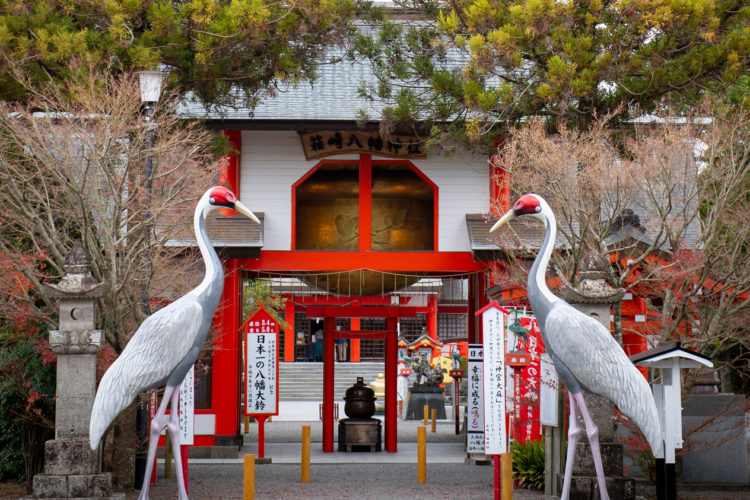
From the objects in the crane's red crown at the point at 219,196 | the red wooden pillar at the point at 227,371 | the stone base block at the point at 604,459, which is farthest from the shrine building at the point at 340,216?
the crane's red crown at the point at 219,196

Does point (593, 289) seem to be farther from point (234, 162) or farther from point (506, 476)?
point (234, 162)

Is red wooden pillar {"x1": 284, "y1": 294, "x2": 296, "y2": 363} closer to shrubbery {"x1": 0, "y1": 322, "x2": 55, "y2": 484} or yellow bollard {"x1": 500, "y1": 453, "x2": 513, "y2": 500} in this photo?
shrubbery {"x1": 0, "y1": 322, "x2": 55, "y2": 484}

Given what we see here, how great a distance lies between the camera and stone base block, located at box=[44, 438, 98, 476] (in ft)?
37.0

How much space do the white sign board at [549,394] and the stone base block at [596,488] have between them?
108cm

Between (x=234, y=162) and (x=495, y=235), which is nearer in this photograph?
(x=495, y=235)

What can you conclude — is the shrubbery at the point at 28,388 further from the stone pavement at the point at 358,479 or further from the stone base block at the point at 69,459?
the stone base block at the point at 69,459

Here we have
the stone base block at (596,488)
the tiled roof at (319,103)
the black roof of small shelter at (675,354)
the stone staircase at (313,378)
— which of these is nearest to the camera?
the black roof of small shelter at (675,354)

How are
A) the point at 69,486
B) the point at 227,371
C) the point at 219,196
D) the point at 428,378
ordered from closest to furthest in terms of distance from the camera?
the point at 219,196, the point at 69,486, the point at 227,371, the point at 428,378

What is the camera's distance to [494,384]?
12.2m

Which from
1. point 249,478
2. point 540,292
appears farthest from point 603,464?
point 249,478

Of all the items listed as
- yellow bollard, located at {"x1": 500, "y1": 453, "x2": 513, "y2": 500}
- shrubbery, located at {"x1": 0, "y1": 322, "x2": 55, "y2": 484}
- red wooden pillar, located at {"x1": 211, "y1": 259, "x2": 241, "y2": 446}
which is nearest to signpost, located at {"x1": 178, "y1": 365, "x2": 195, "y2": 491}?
shrubbery, located at {"x1": 0, "y1": 322, "x2": 55, "y2": 484}

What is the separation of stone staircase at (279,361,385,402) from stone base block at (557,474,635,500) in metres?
27.0

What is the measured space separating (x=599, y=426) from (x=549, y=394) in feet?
3.01

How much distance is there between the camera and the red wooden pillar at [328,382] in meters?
19.3
